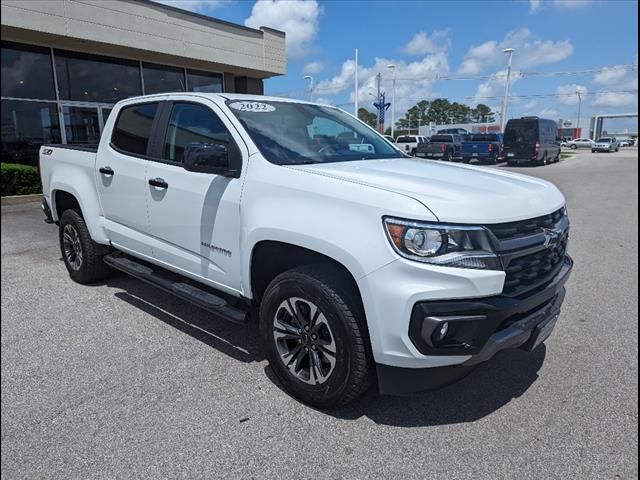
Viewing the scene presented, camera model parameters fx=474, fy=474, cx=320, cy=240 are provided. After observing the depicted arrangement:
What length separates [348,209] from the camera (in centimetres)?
256

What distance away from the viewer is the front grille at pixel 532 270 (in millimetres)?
2531

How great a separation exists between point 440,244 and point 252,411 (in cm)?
151

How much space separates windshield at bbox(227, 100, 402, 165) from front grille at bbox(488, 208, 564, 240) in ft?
4.36

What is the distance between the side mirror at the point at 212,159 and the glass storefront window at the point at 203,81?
1462 centimetres

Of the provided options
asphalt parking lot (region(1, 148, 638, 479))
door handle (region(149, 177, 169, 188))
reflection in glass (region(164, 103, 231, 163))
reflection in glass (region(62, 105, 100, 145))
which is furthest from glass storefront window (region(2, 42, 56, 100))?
door handle (region(149, 177, 169, 188))

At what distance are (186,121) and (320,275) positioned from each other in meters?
1.93

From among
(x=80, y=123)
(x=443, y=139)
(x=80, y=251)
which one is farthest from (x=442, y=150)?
(x=80, y=251)

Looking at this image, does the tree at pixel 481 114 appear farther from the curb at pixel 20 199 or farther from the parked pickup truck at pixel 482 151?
the curb at pixel 20 199

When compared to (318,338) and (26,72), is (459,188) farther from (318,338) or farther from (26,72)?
(26,72)

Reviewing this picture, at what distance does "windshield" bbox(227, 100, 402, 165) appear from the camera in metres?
3.29

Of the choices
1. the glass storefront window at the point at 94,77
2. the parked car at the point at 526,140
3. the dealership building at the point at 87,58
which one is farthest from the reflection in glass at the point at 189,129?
the parked car at the point at 526,140

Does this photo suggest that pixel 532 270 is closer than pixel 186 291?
Yes

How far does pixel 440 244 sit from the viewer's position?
2371 mm

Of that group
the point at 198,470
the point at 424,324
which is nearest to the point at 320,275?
the point at 424,324
